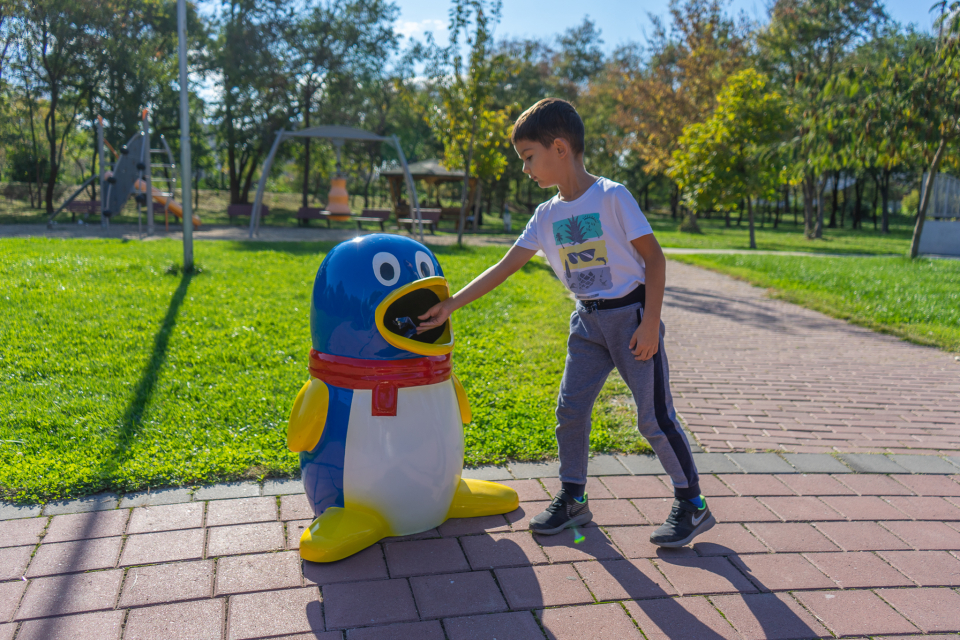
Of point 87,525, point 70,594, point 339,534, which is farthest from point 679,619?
point 87,525

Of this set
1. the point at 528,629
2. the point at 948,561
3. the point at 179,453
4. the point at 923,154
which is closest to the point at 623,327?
the point at 528,629

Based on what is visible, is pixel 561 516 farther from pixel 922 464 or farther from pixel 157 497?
pixel 922 464

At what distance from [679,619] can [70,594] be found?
6.66 feet

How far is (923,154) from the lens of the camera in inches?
543

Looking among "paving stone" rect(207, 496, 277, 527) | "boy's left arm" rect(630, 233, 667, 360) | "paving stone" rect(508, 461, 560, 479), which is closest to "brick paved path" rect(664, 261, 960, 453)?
"paving stone" rect(508, 461, 560, 479)

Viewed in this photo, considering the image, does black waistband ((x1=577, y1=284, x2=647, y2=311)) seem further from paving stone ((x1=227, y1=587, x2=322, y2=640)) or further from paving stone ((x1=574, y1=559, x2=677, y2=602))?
paving stone ((x1=227, y1=587, x2=322, y2=640))

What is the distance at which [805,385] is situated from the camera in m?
5.36

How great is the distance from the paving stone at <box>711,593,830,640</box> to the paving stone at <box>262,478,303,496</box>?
1.85m

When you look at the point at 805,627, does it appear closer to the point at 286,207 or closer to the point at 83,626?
the point at 83,626

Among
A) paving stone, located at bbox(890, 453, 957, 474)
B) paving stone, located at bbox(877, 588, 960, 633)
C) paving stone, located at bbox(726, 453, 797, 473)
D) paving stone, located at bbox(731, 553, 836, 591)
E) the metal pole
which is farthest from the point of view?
the metal pole

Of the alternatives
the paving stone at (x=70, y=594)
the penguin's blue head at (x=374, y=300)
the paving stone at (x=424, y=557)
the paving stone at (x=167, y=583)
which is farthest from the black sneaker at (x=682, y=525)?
Answer: the paving stone at (x=70, y=594)

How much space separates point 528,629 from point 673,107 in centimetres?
2478

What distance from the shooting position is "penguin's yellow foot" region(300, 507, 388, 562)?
2.44m

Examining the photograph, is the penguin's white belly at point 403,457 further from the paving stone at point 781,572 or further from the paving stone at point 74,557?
the paving stone at point 781,572
